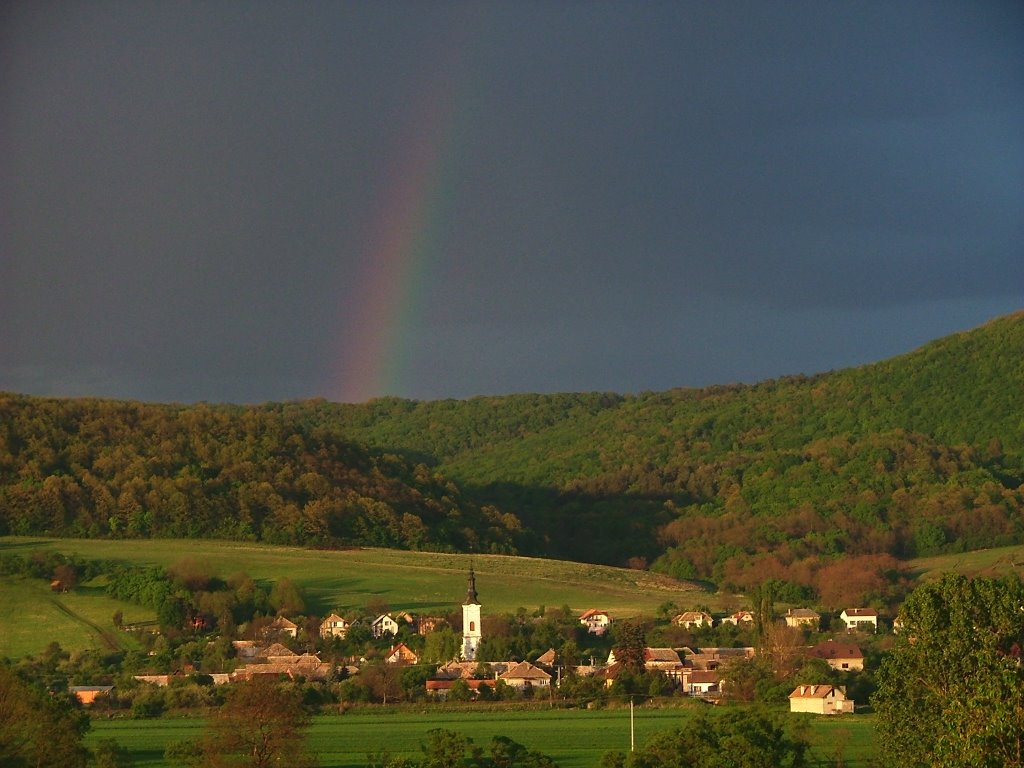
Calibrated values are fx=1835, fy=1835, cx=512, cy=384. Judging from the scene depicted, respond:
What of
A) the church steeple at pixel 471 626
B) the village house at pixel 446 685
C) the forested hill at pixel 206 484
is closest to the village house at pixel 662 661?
the village house at pixel 446 685

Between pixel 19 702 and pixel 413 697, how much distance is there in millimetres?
35068

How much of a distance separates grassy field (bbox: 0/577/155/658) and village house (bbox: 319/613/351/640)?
34.0 ft

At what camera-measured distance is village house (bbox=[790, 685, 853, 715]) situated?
80062 millimetres

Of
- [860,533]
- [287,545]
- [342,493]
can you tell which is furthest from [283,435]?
[860,533]

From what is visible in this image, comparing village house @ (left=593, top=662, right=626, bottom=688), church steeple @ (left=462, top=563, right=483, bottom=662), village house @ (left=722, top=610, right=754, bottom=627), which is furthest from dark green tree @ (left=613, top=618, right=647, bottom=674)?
village house @ (left=722, top=610, right=754, bottom=627)

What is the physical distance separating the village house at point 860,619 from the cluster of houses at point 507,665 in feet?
13.6

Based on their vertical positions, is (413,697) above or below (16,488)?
below

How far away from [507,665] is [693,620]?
20097 mm

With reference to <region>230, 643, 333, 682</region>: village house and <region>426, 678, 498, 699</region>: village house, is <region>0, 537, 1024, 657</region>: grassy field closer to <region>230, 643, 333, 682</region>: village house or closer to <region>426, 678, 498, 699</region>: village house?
<region>230, 643, 333, 682</region>: village house

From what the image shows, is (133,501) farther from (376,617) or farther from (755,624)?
(755,624)

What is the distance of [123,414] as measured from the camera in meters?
162

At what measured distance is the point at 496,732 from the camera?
2815 inches

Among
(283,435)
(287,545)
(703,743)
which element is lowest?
(703,743)

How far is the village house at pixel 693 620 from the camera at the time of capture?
11056cm
